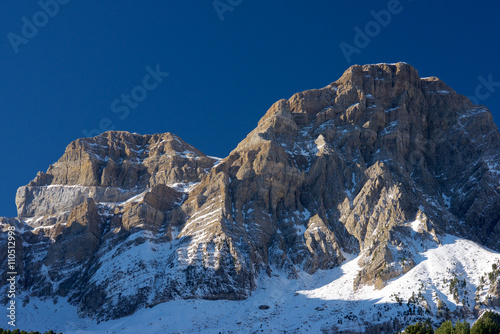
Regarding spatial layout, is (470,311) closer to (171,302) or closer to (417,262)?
(417,262)

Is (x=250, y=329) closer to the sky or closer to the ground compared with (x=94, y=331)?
closer to the ground

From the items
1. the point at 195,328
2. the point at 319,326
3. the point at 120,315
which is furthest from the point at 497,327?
the point at 120,315

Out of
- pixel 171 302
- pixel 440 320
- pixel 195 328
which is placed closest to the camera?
pixel 440 320

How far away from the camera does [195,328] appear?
604 ft

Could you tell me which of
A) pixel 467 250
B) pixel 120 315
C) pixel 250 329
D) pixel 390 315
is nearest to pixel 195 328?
pixel 250 329

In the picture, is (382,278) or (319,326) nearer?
(319,326)

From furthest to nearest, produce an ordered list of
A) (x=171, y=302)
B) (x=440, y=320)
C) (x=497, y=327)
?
1. (x=171, y=302)
2. (x=440, y=320)
3. (x=497, y=327)

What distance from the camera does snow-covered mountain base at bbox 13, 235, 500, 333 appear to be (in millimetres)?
174875

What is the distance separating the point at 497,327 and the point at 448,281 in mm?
58263

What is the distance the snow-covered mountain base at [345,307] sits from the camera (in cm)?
17488

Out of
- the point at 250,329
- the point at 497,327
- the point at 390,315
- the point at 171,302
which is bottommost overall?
the point at 497,327

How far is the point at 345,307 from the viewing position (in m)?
184

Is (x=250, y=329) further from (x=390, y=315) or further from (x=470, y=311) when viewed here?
(x=470, y=311)

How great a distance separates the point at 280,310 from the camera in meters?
191
